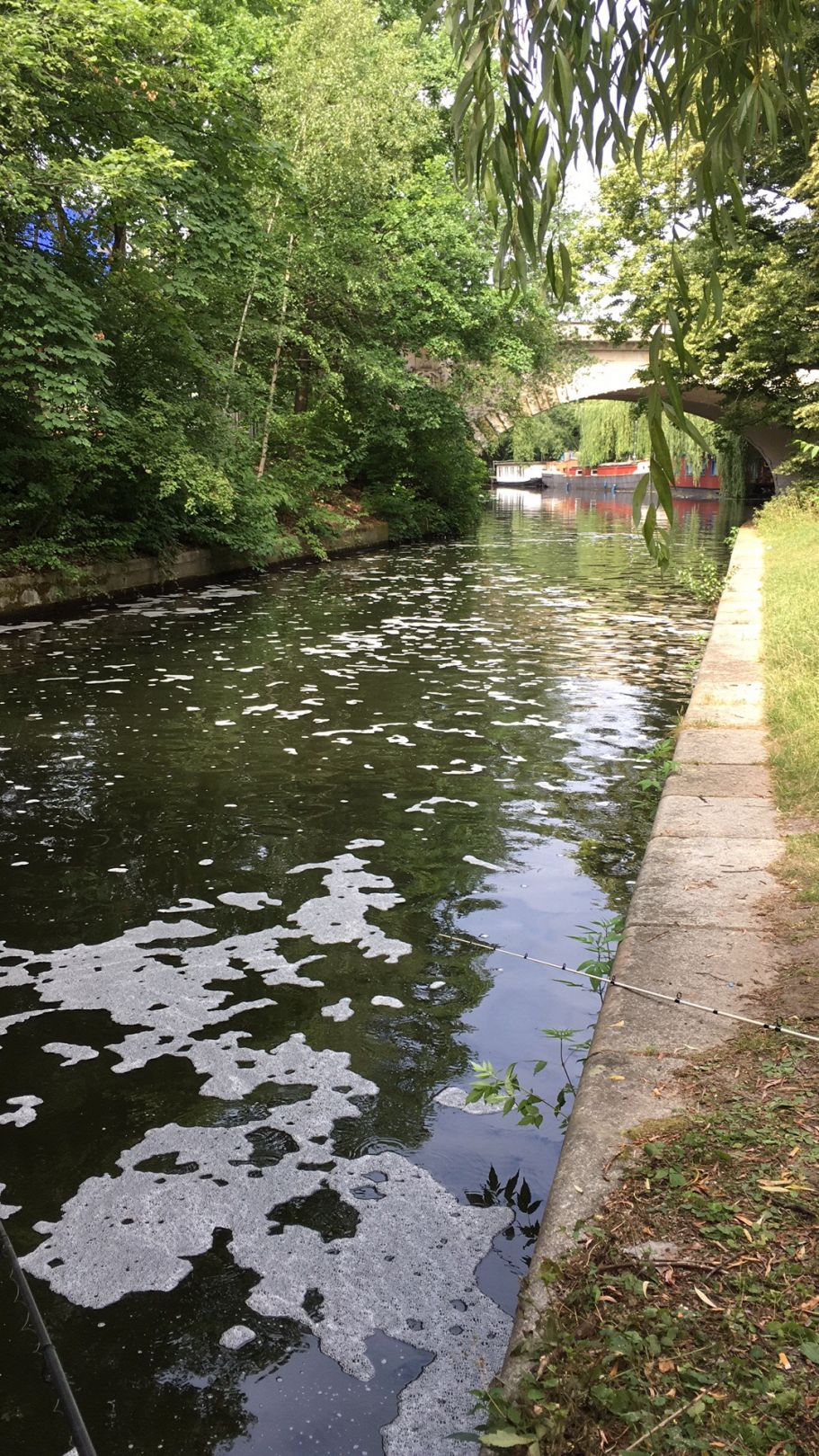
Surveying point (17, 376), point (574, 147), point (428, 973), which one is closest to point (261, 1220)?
point (428, 973)

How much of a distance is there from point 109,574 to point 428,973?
45.9 feet

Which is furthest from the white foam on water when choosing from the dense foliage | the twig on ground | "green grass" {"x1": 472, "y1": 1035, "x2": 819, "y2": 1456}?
the dense foliage

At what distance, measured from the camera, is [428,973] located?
4.86 metres

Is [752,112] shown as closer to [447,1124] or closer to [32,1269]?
[447,1124]

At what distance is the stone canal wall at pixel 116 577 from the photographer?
50.6ft

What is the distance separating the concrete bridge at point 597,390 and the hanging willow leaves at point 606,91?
1599 cm

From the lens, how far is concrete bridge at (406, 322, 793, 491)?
104ft

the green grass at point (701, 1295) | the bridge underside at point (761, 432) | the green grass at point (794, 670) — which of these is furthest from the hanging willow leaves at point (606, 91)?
the bridge underside at point (761, 432)

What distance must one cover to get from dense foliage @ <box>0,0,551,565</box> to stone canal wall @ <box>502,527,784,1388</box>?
16.5 ft

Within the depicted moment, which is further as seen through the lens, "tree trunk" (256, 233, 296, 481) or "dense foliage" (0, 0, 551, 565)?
"tree trunk" (256, 233, 296, 481)

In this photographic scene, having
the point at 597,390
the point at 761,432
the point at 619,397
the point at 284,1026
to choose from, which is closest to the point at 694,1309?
the point at 284,1026

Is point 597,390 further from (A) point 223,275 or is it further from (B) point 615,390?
(A) point 223,275

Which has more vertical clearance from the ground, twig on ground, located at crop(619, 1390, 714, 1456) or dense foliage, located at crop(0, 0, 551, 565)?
dense foliage, located at crop(0, 0, 551, 565)

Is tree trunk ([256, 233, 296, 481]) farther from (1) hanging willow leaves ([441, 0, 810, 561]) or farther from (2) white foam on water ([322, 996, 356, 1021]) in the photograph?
(1) hanging willow leaves ([441, 0, 810, 561])
